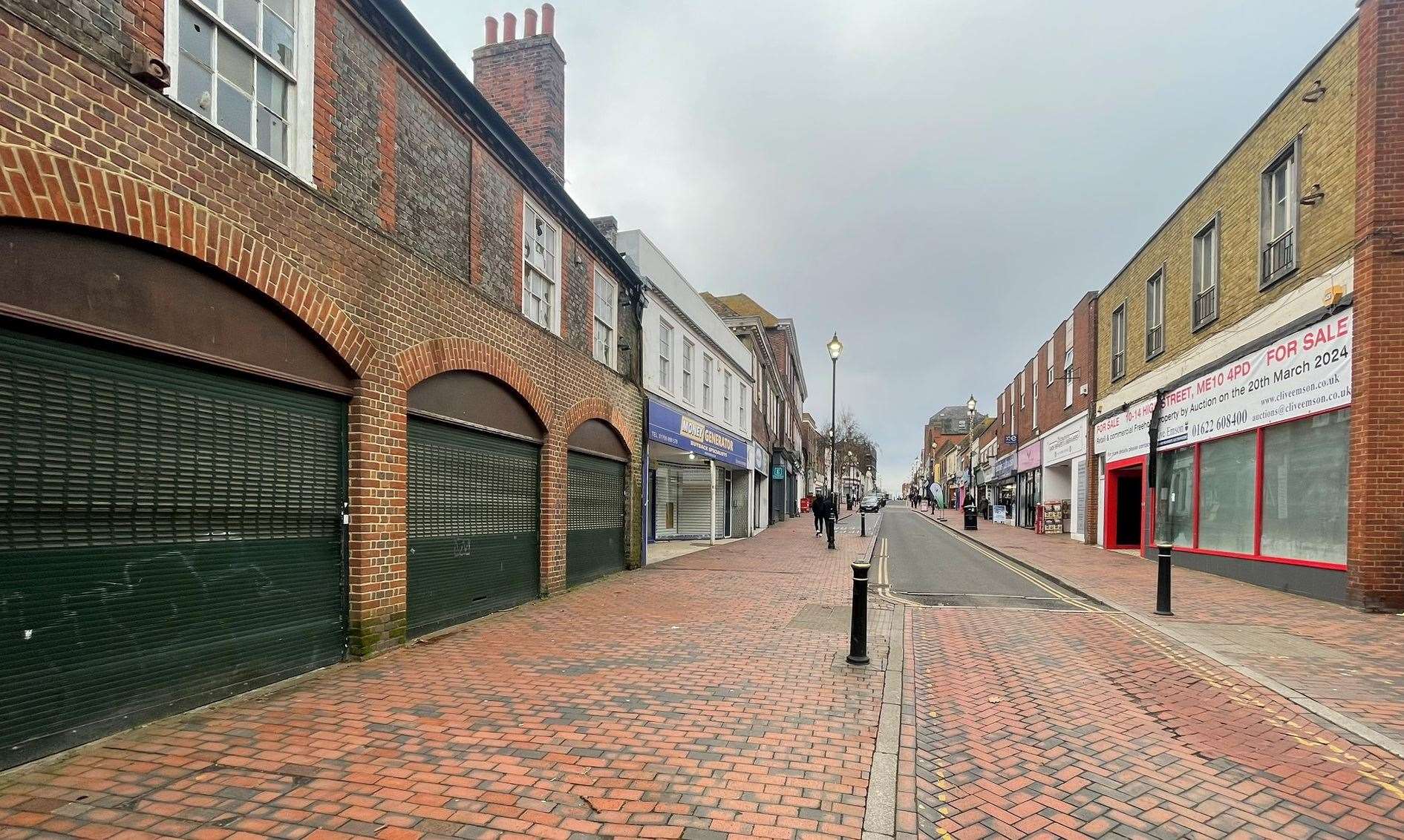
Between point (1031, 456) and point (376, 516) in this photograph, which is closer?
point (376, 516)

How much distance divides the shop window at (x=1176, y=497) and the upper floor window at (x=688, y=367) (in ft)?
37.7

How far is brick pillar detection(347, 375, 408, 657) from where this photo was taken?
6312mm

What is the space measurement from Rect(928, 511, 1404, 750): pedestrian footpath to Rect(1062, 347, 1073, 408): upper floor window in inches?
500

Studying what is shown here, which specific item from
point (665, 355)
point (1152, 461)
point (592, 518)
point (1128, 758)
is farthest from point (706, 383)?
point (1128, 758)

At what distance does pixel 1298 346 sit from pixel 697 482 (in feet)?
50.8

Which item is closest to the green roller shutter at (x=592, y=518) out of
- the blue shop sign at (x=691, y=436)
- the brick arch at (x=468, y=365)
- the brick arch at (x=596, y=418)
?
the brick arch at (x=596, y=418)

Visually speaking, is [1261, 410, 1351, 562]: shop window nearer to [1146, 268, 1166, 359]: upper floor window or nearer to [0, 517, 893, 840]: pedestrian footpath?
[1146, 268, 1166, 359]: upper floor window

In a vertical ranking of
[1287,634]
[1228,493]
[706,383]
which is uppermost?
[706,383]

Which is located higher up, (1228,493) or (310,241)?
(310,241)

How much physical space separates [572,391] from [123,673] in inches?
286

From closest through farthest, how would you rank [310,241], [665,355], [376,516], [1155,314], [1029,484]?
1. [310,241]
2. [376,516]
3. [665,355]
4. [1155,314]
5. [1029,484]

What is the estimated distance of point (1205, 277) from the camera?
15211 millimetres

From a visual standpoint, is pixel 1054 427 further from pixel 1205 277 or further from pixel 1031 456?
pixel 1205 277

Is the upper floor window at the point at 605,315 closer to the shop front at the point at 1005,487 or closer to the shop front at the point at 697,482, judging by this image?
the shop front at the point at 697,482
